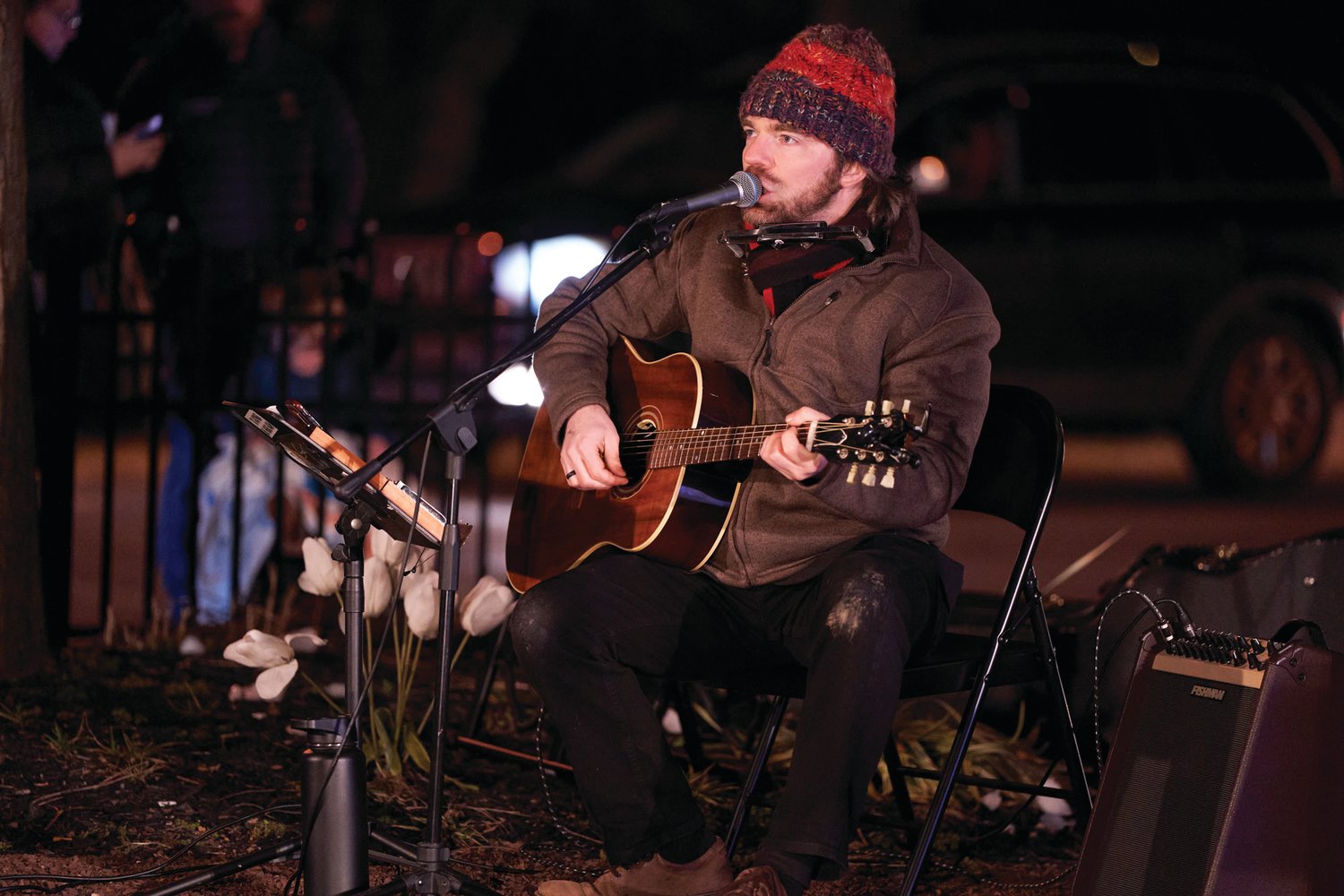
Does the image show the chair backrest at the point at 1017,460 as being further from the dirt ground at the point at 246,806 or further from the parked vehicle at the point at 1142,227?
the parked vehicle at the point at 1142,227

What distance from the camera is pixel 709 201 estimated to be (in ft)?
10.5

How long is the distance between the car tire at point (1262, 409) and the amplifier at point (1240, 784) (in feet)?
17.7

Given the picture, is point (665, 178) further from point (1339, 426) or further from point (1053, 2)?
point (1053, 2)

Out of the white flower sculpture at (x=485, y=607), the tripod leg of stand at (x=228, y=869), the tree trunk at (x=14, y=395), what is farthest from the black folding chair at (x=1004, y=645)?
the tree trunk at (x=14, y=395)

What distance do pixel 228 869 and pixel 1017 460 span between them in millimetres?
1845

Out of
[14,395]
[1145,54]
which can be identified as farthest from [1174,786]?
[1145,54]

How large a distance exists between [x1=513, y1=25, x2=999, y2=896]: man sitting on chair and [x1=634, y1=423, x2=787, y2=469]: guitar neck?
10 cm

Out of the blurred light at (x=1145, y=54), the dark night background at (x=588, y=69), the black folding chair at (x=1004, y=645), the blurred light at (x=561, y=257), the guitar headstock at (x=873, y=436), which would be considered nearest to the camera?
the guitar headstock at (x=873, y=436)

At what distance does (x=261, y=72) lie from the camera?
257 inches

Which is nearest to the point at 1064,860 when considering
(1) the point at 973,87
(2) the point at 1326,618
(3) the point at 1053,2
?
(2) the point at 1326,618

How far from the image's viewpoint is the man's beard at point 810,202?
12.0 feet

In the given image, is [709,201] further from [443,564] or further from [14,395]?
[14,395]

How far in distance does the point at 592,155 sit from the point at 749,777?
5771mm

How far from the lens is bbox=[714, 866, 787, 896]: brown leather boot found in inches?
115
